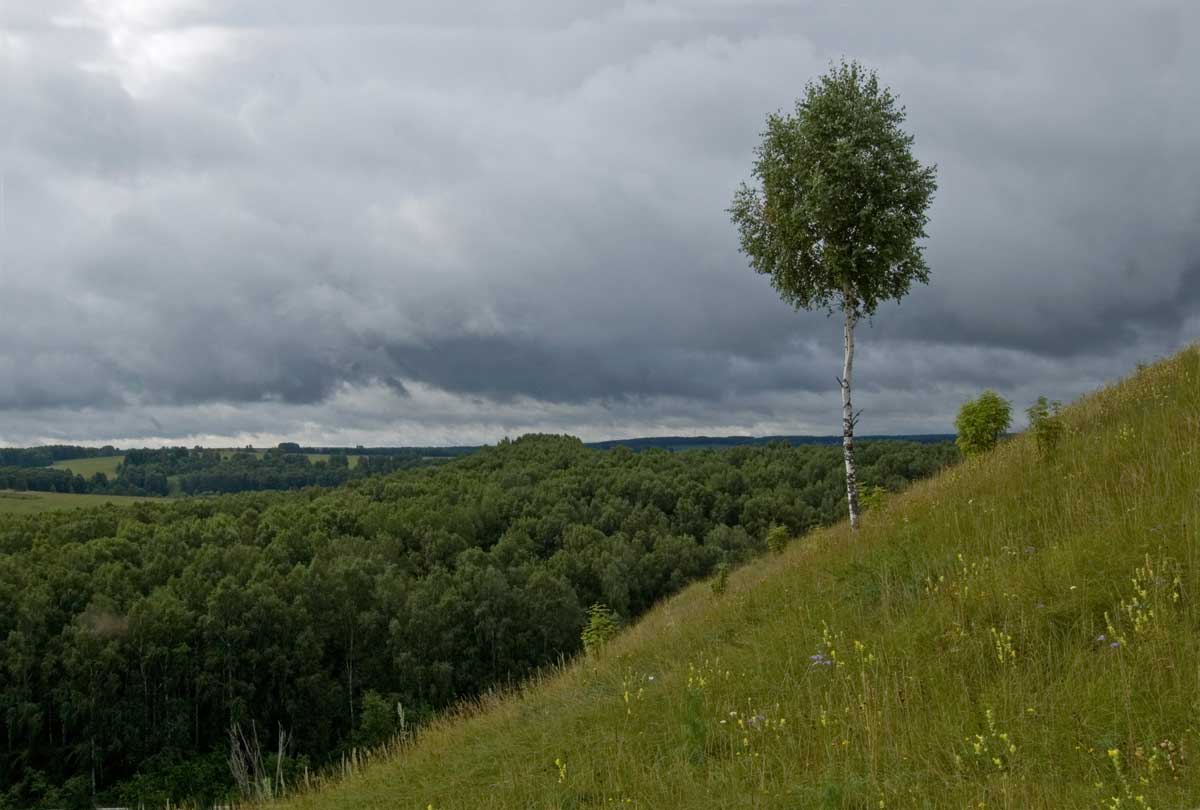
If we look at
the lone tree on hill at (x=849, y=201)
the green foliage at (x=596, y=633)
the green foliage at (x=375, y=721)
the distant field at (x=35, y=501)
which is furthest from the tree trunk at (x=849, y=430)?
the distant field at (x=35, y=501)

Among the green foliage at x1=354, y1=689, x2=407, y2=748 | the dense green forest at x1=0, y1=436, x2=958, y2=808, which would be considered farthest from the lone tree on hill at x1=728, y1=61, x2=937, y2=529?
the green foliage at x1=354, y1=689, x2=407, y2=748

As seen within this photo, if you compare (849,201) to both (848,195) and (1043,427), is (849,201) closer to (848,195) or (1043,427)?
(848,195)

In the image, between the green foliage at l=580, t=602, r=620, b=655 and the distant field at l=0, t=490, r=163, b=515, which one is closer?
the green foliage at l=580, t=602, r=620, b=655

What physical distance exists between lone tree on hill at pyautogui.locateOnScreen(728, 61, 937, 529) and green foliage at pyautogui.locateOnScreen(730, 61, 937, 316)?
0.02 m

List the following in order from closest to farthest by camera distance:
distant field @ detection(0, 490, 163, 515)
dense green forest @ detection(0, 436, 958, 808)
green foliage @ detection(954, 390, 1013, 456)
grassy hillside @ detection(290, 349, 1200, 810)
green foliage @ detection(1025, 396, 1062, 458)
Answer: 1. grassy hillside @ detection(290, 349, 1200, 810)
2. green foliage @ detection(1025, 396, 1062, 458)
3. green foliage @ detection(954, 390, 1013, 456)
4. dense green forest @ detection(0, 436, 958, 808)
5. distant field @ detection(0, 490, 163, 515)

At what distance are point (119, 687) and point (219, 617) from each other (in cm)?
844

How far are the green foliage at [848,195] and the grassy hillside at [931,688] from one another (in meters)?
5.61

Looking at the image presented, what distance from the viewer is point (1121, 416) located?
1400 cm

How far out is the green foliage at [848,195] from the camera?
15.8 metres

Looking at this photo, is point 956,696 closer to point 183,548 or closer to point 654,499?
point 183,548

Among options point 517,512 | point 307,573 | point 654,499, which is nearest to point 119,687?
point 307,573

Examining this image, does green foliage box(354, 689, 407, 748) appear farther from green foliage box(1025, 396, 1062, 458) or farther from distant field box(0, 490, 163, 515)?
distant field box(0, 490, 163, 515)

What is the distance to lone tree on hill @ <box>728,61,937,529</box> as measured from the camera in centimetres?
1581

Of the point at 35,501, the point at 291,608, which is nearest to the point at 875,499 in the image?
the point at 291,608
